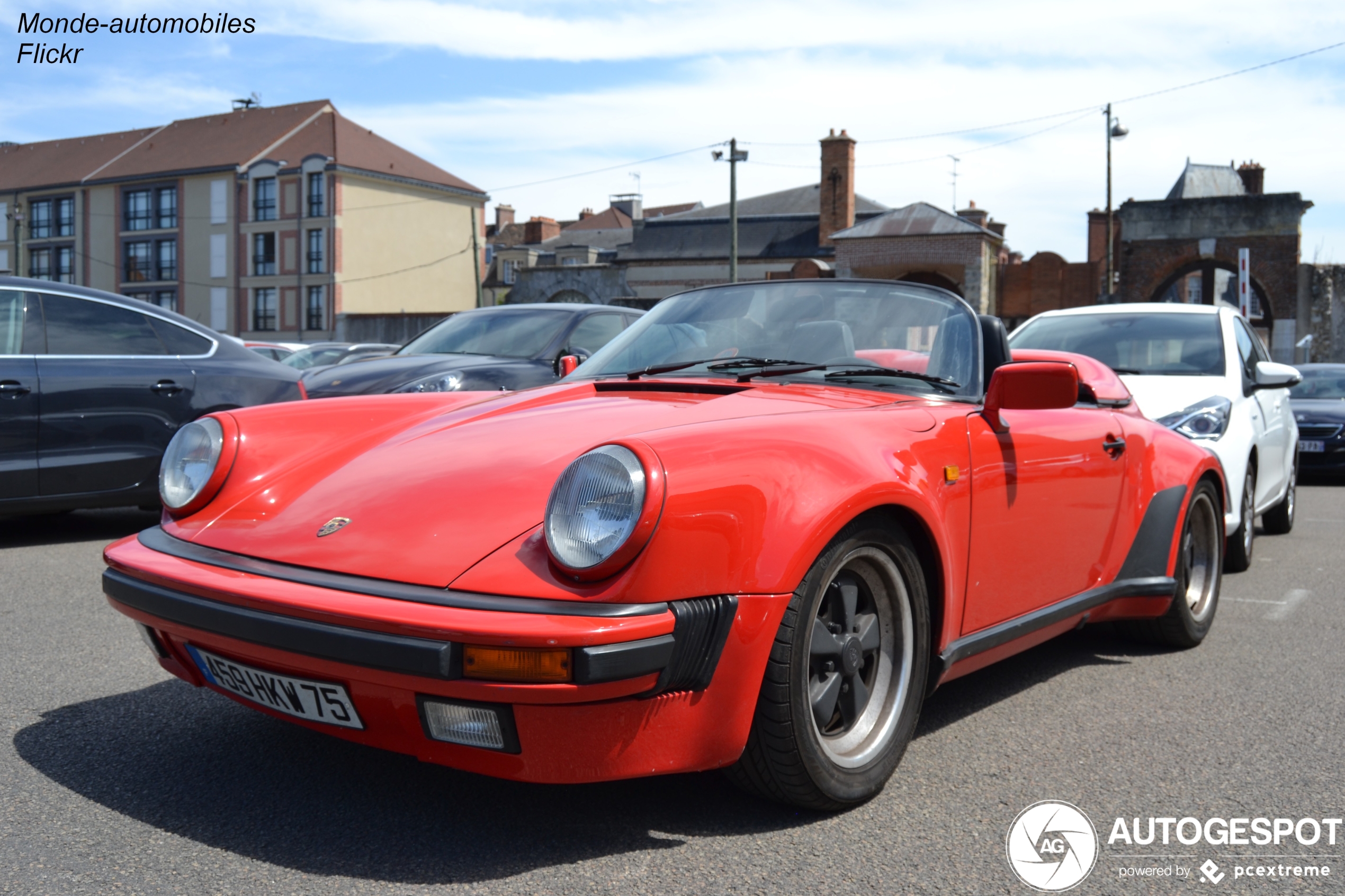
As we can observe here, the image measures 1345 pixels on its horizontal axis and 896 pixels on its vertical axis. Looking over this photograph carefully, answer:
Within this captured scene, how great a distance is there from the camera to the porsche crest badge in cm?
259

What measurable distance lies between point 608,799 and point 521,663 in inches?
29.3

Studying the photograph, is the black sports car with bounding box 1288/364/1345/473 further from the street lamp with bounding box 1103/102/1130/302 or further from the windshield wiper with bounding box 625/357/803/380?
the street lamp with bounding box 1103/102/1130/302

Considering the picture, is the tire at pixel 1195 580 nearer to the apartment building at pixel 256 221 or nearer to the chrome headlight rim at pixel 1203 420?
the chrome headlight rim at pixel 1203 420

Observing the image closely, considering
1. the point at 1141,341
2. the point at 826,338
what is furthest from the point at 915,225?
the point at 826,338

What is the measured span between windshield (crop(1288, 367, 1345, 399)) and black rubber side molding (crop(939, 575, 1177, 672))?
10.5 m

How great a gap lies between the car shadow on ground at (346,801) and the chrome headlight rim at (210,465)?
2.12 feet

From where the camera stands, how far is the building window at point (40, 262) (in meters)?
60.6

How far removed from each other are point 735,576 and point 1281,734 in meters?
2.02

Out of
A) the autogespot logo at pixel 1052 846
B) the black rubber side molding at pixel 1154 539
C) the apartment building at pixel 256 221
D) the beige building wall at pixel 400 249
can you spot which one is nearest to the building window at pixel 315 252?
the apartment building at pixel 256 221

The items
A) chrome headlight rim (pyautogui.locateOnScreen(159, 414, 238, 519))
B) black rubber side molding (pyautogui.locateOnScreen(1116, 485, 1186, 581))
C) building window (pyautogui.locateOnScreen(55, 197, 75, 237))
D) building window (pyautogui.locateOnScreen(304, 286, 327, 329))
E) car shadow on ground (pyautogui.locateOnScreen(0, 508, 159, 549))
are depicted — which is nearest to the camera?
chrome headlight rim (pyautogui.locateOnScreen(159, 414, 238, 519))

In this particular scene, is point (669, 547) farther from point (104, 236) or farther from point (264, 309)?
point (104, 236)

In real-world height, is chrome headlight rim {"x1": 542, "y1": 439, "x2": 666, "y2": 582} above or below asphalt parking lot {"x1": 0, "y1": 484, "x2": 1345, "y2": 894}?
above

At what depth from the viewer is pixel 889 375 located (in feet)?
11.1

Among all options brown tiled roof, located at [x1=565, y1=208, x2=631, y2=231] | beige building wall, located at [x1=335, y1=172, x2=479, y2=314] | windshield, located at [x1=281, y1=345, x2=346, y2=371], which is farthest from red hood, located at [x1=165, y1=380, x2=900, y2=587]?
brown tiled roof, located at [x1=565, y1=208, x2=631, y2=231]
